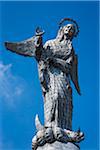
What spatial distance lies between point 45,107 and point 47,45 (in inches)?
78.0

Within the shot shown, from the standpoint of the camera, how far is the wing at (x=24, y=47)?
1786 centimetres

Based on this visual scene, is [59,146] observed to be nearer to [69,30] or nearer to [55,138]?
[55,138]

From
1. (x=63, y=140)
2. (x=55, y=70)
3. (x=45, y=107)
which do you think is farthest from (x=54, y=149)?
(x=55, y=70)

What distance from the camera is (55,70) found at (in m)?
17.8

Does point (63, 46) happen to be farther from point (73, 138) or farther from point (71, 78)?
point (73, 138)

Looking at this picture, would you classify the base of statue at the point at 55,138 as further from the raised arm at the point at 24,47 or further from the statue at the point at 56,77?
the raised arm at the point at 24,47

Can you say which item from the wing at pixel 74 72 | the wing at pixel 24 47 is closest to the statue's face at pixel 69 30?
the wing at pixel 74 72

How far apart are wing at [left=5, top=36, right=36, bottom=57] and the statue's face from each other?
4.27 feet

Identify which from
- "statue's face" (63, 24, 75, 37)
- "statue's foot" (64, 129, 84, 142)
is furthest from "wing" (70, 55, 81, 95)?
"statue's foot" (64, 129, 84, 142)

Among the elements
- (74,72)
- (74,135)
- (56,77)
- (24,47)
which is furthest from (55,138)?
(24,47)

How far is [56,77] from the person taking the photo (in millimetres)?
17641

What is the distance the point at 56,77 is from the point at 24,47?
1.38 meters

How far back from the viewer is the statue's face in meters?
18.6

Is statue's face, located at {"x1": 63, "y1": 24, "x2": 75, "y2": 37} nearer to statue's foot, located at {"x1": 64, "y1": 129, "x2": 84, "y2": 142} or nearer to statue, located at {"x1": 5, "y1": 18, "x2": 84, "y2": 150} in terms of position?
statue, located at {"x1": 5, "y1": 18, "x2": 84, "y2": 150}
